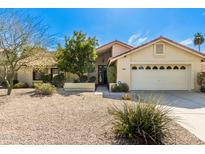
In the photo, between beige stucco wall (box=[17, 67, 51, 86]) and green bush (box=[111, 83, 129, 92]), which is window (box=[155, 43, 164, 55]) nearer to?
green bush (box=[111, 83, 129, 92])

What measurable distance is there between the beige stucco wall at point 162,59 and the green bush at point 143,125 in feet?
47.7

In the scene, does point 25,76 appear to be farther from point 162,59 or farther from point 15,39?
point 162,59

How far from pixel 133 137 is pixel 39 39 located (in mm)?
13264

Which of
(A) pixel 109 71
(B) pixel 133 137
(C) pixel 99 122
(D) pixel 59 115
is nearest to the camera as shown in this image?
(B) pixel 133 137

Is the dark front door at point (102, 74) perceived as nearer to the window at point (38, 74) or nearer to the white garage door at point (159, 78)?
the window at point (38, 74)

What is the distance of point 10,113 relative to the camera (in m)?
9.39

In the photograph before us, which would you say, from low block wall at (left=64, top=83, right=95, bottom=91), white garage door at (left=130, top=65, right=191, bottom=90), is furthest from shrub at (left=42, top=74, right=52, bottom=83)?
white garage door at (left=130, top=65, right=191, bottom=90)

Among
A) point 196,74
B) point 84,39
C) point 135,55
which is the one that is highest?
point 84,39

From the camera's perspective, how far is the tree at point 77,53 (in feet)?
70.5

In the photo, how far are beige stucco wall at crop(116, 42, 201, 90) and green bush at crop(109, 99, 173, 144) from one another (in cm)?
1453

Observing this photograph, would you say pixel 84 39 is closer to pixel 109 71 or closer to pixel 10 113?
pixel 109 71

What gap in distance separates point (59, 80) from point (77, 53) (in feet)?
17.8

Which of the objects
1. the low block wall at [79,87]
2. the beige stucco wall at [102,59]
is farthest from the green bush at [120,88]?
the beige stucco wall at [102,59]

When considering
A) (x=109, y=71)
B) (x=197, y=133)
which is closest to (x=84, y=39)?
(x=109, y=71)
